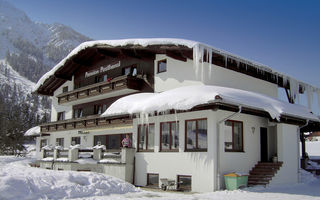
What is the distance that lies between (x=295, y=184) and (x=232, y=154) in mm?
4387

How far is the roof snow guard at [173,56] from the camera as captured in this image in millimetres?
17875

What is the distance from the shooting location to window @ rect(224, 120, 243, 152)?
52.9ft

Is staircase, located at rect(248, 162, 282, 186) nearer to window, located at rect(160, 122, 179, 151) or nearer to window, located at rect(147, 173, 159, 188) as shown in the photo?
window, located at rect(160, 122, 179, 151)

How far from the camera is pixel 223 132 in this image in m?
15.6

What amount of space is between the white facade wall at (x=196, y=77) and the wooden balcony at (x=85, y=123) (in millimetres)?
3131

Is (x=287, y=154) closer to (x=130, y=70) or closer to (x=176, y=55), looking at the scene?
(x=176, y=55)

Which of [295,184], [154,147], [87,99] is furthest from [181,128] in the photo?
[87,99]

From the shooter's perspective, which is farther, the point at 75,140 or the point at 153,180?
the point at 75,140

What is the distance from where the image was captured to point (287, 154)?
1795cm

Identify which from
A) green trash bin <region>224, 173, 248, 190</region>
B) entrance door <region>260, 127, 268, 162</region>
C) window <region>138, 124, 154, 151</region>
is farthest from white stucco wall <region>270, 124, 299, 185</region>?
window <region>138, 124, 154, 151</region>

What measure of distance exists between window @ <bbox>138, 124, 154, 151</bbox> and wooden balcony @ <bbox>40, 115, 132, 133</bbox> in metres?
1.56

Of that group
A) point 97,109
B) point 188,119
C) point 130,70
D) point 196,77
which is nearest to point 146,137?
point 188,119

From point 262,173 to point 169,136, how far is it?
4.78 meters

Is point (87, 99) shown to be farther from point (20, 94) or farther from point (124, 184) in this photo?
point (20, 94)
